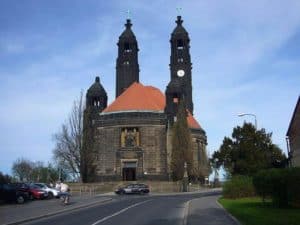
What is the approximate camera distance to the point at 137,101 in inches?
3433

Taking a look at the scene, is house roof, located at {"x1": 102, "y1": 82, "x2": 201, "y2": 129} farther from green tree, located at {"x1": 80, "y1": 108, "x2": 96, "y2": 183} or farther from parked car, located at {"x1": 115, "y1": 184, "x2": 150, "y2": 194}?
parked car, located at {"x1": 115, "y1": 184, "x2": 150, "y2": 194}

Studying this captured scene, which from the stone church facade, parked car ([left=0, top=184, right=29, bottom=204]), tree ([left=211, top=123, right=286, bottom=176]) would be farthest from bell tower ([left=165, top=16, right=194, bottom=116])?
parked car ([left=0, top=184, right=29, bottom=204])

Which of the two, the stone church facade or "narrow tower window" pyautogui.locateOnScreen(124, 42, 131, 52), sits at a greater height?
"narrow tower window" pyautogui.locateOnScreen(124, 42, 131, 52)

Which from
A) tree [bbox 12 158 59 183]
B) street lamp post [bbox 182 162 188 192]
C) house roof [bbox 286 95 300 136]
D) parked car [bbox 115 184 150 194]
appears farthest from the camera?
tree [bbox 12 158 59 183]

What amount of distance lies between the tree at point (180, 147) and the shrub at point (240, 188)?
3719 centimetres

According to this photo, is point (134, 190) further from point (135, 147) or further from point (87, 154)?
point (135, 147)

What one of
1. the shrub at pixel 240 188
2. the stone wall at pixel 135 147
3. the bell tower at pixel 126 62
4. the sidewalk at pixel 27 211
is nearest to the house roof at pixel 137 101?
the stone wall at pixel 135 147

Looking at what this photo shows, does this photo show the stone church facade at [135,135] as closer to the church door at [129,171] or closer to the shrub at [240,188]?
the church door at [129,171]

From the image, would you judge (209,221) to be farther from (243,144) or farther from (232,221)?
(243,144)

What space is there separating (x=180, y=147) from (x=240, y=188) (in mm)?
39600

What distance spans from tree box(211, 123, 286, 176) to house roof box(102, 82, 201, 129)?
4211 cm

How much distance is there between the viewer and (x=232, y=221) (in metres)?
21.0

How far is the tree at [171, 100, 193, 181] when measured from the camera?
78000mm

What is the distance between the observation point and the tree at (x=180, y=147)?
256 feet
